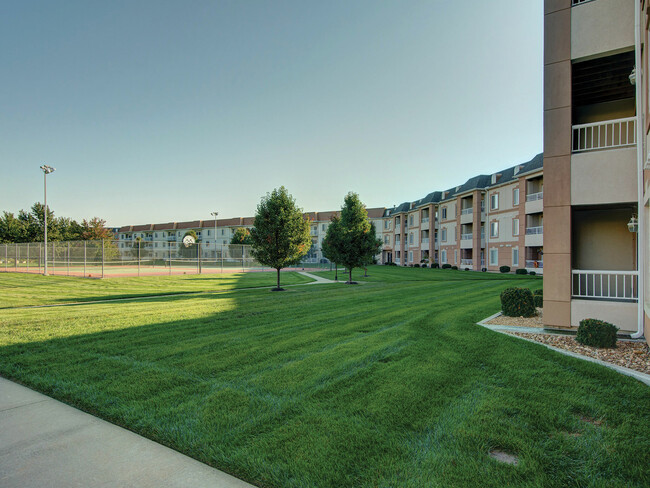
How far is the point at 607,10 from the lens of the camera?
7.82 metres

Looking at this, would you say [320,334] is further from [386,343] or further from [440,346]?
[440,346]

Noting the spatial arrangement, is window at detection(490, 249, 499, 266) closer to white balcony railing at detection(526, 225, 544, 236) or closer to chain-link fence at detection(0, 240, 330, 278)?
white balcony railing at detection(526, 225, 544, 236)

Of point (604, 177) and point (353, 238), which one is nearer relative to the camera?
point (604, 177)

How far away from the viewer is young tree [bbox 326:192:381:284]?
23188 mm

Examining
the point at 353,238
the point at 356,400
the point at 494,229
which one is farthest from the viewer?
the point at 494,229

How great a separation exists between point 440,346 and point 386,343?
3.39 feet

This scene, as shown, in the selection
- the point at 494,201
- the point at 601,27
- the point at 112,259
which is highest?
the point at 601,27

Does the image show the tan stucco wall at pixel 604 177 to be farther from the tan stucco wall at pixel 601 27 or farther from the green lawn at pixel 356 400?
the green lawn at pixel 356 400

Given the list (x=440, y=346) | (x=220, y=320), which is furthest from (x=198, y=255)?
(x=440, y=346)

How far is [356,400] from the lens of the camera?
13.4ft

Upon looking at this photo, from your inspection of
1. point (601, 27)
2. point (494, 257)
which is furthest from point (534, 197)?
point (601, 27)

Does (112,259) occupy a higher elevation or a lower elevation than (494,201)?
lower

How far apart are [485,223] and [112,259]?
37647 millimetres

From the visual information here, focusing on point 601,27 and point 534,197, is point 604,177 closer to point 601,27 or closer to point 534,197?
point 601,27
